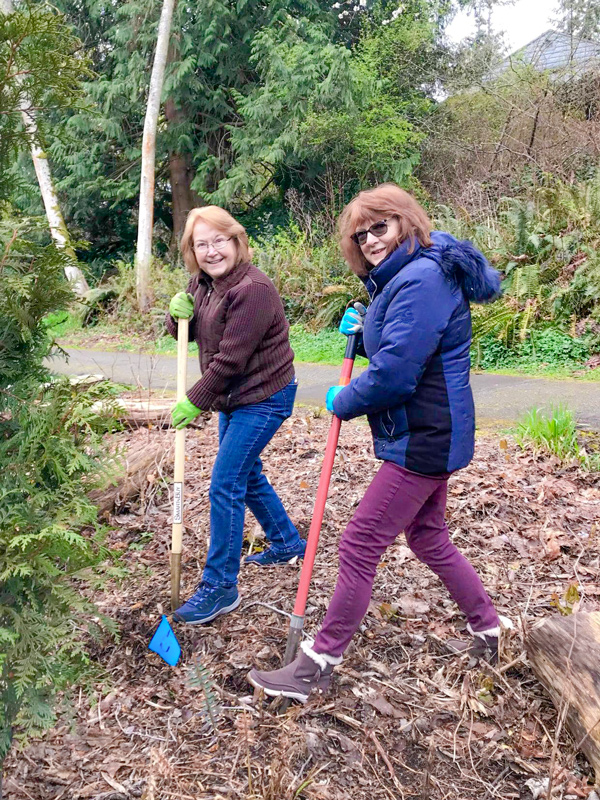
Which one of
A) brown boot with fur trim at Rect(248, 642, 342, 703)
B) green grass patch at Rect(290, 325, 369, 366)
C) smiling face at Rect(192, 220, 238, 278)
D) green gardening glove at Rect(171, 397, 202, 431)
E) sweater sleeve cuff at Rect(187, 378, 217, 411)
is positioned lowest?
green grass patch at Rect(290, 325, 369, 366)

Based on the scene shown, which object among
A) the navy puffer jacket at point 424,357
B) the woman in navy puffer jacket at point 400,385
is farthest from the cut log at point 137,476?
the navy puffer jacket at point 424,357

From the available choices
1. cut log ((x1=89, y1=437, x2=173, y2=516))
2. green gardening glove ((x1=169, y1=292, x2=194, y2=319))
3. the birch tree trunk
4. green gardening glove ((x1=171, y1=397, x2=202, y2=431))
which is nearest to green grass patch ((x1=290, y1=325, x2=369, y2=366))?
cut log ((x1=89, y1=437, x2=173, y2=516))

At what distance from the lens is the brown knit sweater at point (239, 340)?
10.2 ft

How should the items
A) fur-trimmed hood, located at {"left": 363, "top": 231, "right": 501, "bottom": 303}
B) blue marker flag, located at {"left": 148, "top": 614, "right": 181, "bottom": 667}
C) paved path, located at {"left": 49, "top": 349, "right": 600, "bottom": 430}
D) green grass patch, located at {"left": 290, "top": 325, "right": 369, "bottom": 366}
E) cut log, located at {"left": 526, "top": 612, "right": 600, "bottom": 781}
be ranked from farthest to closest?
green grass patch, located at {"left": 290, "top": 325, "right": 369, "bottom": 366} → paved path, located at {"left": 49, "top": 349, "right": 600, "bottom": 430} → blue marker flag, located at {"left": 148, "top": 614, "right": 181, "bottom": 667} → fur-trimmed hood, located at {"left": 363, "top": 231, "right": 501, "bottom": 303} → cut log, located at {"left": 526, "top": 612, "right": 600, "bottom": 781}

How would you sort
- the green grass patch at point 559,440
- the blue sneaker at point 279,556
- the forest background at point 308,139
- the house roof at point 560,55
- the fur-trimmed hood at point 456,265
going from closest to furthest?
1. the fur-trimmed hood at point 456,265
2. the blue sneaker at point 279,556
3. the green grass patch at point 559,440
4. the forest background at point 308,139
5. the house roof at point 560,55

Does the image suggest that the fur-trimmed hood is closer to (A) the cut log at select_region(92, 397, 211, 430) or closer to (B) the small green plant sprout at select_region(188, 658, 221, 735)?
(B) the small green plant sprout at select_region(188, 658, 221, 735)

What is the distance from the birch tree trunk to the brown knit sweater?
418 inches

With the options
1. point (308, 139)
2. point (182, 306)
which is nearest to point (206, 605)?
point (182, 306)

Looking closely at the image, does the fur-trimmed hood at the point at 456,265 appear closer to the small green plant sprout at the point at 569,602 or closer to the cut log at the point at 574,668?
the cut log at the point at 574,668

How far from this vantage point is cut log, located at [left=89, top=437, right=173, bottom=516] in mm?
4430

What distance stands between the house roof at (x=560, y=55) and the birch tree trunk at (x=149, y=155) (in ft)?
23.6

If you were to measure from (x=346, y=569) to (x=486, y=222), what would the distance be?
8.42 meters

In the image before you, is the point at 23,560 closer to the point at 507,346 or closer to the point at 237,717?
the point at 237,717

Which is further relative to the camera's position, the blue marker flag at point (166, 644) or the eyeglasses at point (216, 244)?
the eyeglasses at point (216, 244)
